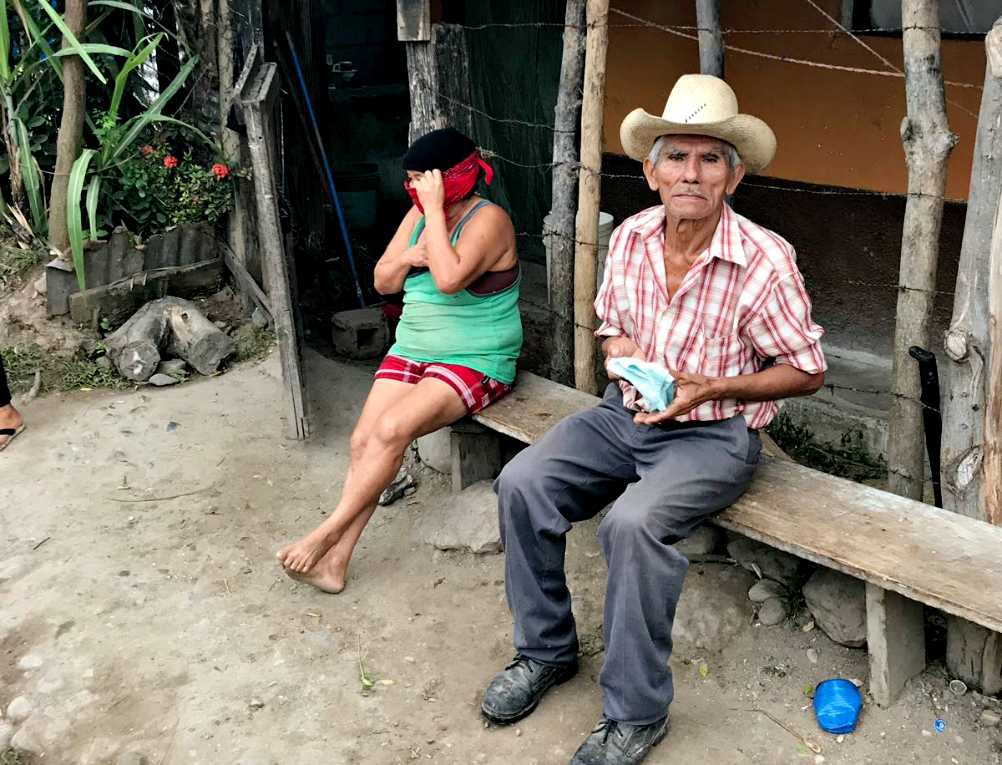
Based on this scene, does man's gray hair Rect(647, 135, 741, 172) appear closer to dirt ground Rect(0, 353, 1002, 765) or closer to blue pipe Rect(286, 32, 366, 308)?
dirt ground Rect(0, 353, 1002, 765)

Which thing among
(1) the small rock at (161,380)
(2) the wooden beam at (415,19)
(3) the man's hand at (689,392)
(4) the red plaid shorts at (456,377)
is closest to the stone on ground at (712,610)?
(3) the man's hand at (689,392)

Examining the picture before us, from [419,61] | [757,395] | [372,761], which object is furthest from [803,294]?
[419,61]

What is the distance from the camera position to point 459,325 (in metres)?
3.87

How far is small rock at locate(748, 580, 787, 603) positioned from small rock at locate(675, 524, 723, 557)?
0.23m

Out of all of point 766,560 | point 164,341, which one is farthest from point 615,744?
point 164,341

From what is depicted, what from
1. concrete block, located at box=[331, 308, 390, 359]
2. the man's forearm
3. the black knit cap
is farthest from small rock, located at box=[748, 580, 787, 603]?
concrete block, located at box=[331, 308, 390, 359]

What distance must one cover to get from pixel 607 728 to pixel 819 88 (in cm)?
332

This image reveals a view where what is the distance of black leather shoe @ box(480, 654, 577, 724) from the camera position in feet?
10.00

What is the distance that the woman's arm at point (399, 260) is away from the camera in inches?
152

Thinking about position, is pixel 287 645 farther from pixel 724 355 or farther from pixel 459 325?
pixel 724 355

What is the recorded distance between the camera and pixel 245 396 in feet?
17.5

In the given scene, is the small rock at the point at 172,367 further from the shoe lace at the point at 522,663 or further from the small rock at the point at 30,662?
the shoe lace at the point at 522,663

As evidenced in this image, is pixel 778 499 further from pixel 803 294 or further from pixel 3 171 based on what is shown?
pixel 3 171

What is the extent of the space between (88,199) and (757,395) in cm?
403
